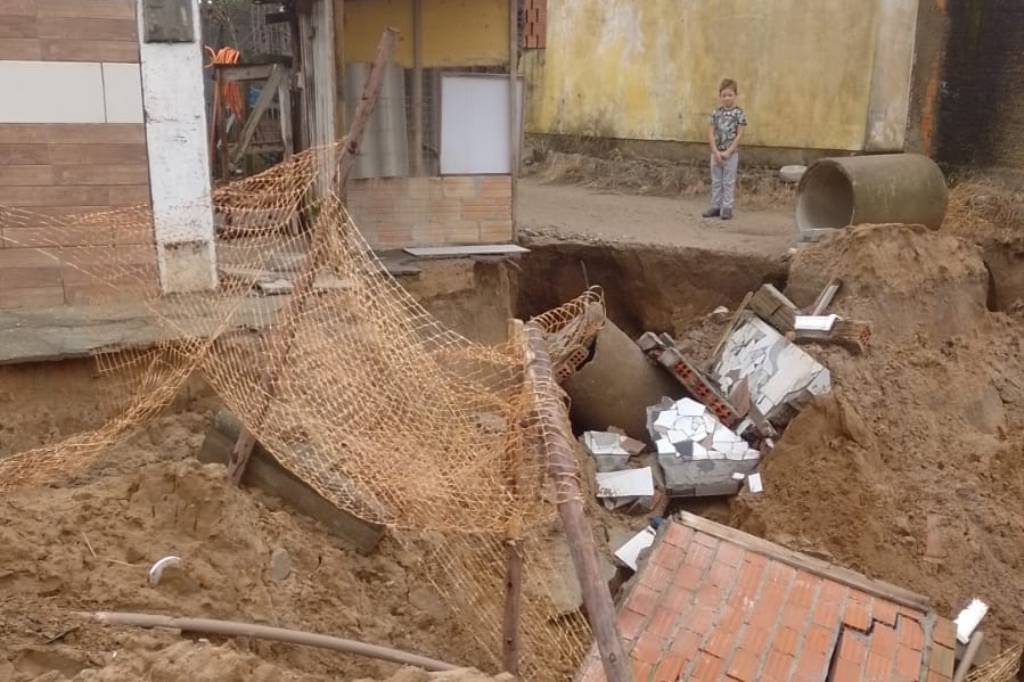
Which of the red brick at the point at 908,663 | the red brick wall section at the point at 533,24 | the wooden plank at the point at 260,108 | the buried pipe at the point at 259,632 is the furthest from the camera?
the red brick wall section at the point at 533,24

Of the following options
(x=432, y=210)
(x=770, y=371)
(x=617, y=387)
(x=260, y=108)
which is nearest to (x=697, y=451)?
(x=617, y=387)

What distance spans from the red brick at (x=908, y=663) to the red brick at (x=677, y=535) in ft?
3.86

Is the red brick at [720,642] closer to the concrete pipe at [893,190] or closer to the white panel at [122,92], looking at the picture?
the white panel at [122,92]

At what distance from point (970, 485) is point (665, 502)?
79.1 inches

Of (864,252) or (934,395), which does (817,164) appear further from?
(934,395)

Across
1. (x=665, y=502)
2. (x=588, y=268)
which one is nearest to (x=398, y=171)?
(x=588, y=268)

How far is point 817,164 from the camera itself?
367 inches

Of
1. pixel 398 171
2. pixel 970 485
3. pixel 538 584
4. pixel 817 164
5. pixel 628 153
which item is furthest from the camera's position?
pixel 628 153

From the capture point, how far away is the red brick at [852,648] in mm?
4711

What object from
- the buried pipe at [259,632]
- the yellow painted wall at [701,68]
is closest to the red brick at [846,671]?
the buried pipe at [259,632]

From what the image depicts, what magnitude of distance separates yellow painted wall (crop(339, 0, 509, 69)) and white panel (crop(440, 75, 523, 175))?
0.18 m

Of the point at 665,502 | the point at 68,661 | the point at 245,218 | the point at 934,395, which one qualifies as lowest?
the point at 665,502

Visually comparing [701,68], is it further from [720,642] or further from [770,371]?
[720,642]

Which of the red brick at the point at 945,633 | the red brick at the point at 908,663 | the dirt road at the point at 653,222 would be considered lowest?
the red brick at the point at 945,633
